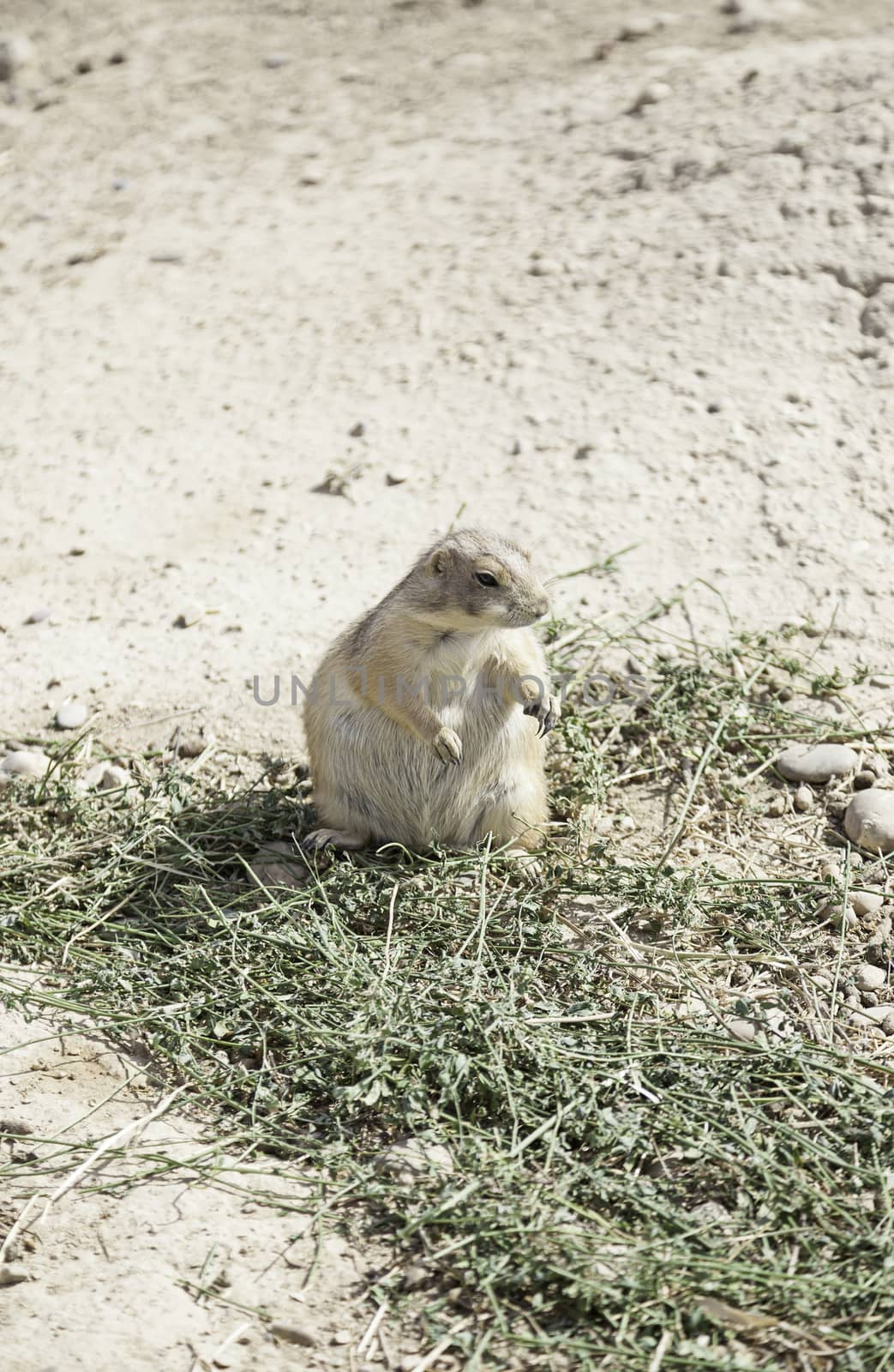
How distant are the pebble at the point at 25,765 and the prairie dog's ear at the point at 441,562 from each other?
74.1 inches

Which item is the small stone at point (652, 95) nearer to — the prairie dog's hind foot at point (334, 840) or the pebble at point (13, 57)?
the pebble at point (13, 57)

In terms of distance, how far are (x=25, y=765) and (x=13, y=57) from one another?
7.92 meters

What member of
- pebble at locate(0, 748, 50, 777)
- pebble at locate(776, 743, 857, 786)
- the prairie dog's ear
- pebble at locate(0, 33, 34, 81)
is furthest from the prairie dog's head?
pebble at locate(0, 33, 34, 81)

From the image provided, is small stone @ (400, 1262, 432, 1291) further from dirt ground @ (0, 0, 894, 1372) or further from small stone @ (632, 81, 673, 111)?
small stone @ (632, 81, 673, 111)

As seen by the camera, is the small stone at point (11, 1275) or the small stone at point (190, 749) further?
the small stone at point (190, 749)

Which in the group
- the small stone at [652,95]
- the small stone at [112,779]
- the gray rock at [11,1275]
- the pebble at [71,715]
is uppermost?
the small stone at [652,95]

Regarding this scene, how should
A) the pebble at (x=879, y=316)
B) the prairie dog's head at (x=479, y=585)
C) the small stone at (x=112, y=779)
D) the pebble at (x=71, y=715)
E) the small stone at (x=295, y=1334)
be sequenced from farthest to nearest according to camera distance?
the pebble at (x=879, y=316) → the pebble at (x=71, y=715) → the small stone at (x=112, y=779) → the prairie dog's head at (x=479, y=585) → the small stone at (x=295, y=1334)

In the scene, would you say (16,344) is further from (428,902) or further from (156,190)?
(428,902)

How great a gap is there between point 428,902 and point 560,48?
25.4ft

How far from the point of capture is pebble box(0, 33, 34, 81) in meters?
11.0

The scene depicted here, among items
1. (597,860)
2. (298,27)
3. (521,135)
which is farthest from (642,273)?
(298,27)

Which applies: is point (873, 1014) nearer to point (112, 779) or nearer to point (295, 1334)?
point (295, 1334)

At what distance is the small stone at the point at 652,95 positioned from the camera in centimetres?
890

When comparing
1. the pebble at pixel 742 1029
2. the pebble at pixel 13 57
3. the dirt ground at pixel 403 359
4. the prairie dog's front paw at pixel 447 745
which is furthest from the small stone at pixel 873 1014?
the pebble at pixel 13 57
